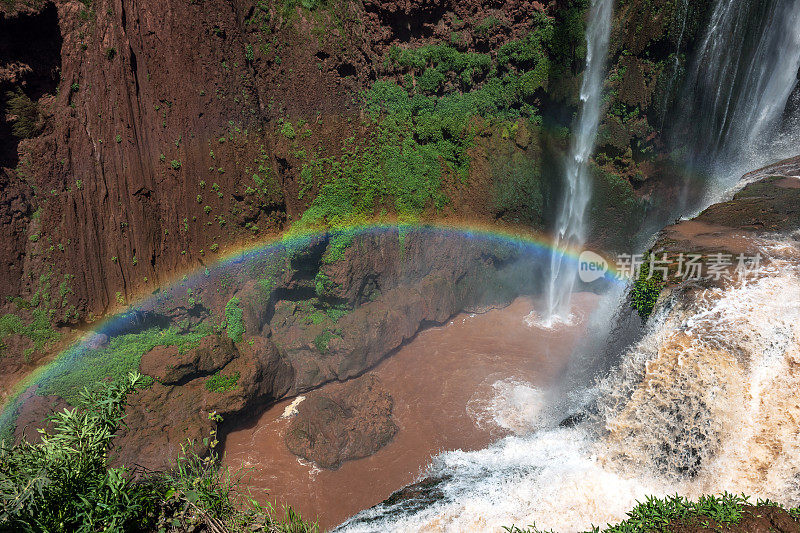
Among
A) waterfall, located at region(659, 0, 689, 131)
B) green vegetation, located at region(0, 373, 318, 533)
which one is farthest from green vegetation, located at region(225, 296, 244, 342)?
waterfall, located at region(659, 0, 689, 131)

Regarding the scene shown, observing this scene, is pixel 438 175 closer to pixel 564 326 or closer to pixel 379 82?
pixel 379 82

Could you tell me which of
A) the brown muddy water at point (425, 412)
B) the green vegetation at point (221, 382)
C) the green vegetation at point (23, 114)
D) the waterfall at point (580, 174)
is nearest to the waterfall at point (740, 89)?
the waterfall at point (580, 174)

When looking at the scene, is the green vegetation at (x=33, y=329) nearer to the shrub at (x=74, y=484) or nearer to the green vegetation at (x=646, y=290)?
the shrub at (x=74, y=484)

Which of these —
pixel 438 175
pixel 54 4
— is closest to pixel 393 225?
pixel 438 175

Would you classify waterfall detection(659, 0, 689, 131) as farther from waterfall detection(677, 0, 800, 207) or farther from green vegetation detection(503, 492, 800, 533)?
green vegetation detection(503, 492, 800, 533)

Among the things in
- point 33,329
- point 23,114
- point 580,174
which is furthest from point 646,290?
point 33,329

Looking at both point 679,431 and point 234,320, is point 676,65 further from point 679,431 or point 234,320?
point 234,320

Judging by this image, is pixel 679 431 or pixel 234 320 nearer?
pixel 679 431
